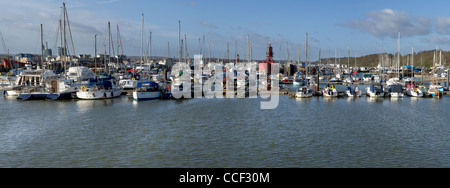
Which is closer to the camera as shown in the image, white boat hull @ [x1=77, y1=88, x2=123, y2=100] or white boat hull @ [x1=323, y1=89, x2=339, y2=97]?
white boat hull @ [x1=77, y1=88, x2=123, y2=100]

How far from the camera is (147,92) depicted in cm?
5381

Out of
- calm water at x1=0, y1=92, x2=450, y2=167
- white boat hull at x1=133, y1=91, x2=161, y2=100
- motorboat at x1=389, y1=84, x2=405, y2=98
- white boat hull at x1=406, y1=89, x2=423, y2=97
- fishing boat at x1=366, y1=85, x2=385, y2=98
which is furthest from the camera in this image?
white boat hull at x1=406, y1=89, x2=423, y2=97

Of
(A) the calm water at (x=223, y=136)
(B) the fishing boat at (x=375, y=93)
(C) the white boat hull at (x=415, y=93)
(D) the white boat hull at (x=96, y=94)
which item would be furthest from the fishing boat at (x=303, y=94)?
(D) the white boat hull at (x=96, y=94)

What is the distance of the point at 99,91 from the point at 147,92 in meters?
8.05

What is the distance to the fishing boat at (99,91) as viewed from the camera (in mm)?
54181

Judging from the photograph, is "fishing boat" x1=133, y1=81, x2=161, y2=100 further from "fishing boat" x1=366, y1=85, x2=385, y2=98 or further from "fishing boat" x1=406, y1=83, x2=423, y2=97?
"fishing boat" x1=406, y1=83, x2=423, y2=97

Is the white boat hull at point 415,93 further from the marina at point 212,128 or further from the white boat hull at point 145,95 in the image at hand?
the white boat hull at point 145,95

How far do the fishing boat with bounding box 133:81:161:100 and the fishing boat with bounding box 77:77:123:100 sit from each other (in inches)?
203

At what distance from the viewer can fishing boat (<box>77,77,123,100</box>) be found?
5418cm

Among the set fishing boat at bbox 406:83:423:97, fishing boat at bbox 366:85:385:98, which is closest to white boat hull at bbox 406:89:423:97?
fishing boat at bbox 406:83:423:97

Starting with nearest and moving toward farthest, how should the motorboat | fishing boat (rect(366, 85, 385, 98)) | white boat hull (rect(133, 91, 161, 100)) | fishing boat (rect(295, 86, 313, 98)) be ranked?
white boat hull (rect(133, 91, 161, 100)) → fishing boat (rect(295, 86, 313, 98)) → the motorboat → fishing boat (rect(366, 85, 385, 98))

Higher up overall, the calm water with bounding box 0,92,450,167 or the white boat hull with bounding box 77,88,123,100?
the white boat hull with bounding box 77,88,123,100

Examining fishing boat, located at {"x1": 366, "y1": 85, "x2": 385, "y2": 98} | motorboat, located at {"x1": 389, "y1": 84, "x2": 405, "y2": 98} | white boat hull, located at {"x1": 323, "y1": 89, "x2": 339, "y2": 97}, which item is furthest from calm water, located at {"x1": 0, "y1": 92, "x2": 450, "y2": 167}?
fishing boat, located at {"x1": 366, "y1": 85, "x2": 385, "y2": 98}
